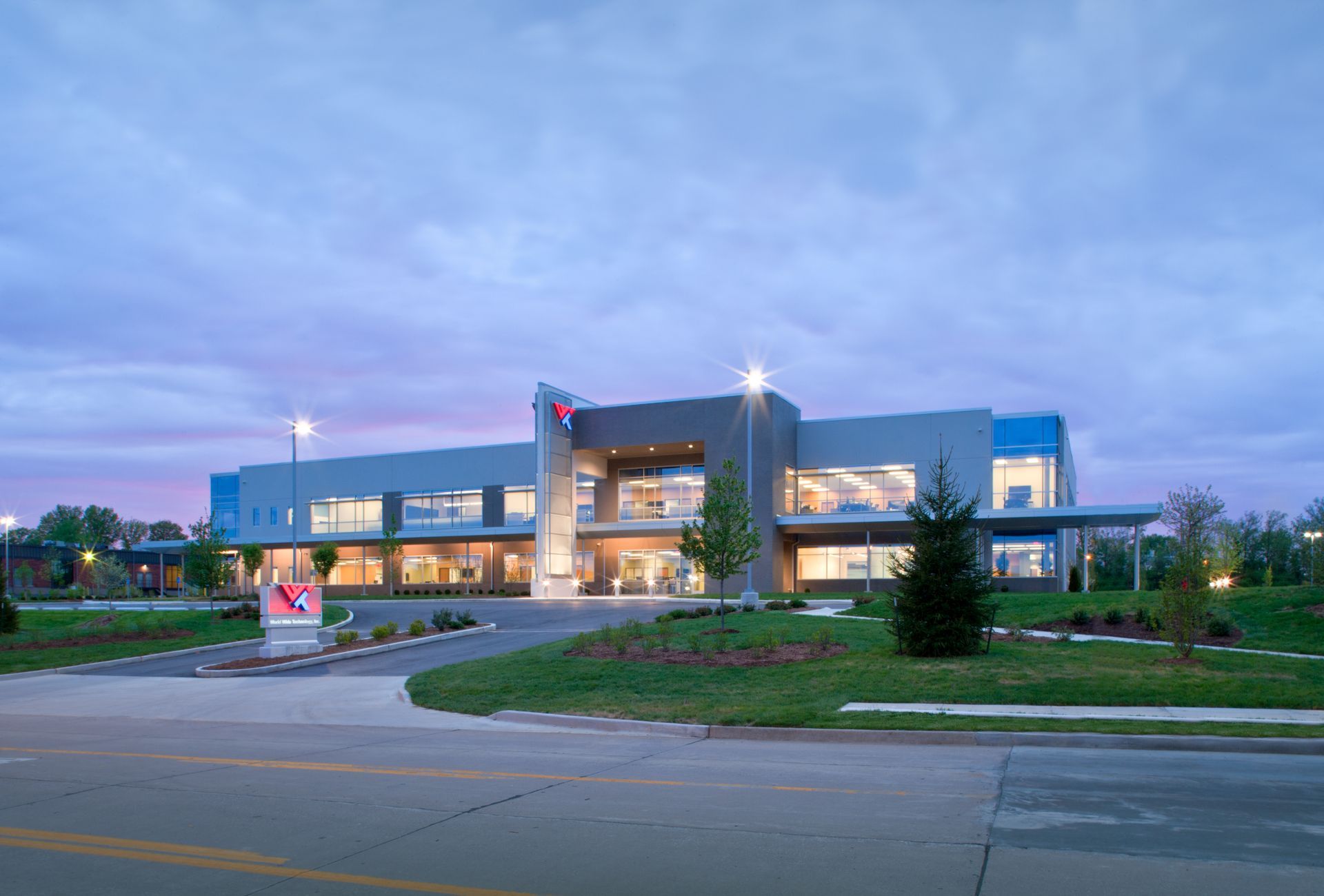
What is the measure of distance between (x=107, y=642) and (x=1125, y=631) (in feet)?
88.4

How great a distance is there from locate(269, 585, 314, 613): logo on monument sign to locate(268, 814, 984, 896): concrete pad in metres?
18.5

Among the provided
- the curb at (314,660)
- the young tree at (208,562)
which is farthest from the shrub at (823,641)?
the young tree at (208,562)

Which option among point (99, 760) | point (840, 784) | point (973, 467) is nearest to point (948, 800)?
point (840, 784)

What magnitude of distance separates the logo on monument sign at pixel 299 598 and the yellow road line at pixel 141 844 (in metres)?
17.1

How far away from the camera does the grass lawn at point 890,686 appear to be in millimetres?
12711

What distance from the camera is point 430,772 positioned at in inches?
395

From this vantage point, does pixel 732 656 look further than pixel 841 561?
No

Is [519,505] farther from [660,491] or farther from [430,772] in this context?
[430,772]

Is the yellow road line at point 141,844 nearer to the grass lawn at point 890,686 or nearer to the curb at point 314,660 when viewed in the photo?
the grass lawn at point 890,686

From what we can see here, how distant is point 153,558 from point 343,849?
102024mm

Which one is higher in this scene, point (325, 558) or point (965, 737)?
point (965, 737)

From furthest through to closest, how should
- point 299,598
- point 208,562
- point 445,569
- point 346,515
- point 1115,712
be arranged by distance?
point 346,515 < point 445,569 < point 208,562 < point 299,598 < point 1115,712

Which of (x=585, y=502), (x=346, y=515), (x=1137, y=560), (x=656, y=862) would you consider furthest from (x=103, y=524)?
(x=656, y=862)

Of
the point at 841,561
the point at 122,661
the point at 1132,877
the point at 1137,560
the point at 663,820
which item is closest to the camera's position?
the point at 1132,877
